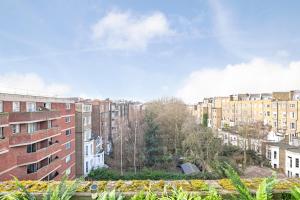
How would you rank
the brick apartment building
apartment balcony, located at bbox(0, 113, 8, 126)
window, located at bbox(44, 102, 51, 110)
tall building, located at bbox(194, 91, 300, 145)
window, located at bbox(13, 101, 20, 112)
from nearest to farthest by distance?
1. apartment balcony, located at bbox(0, 113, 8, 126)
2. the brick apartment building
3. window, located at bbox(13, 101, 20, 112)
4. window, located at bbox(44, 102, 51, 110)
5. tall building, located at bbox(194, 91, 300, 145)

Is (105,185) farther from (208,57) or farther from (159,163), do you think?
(159,163)

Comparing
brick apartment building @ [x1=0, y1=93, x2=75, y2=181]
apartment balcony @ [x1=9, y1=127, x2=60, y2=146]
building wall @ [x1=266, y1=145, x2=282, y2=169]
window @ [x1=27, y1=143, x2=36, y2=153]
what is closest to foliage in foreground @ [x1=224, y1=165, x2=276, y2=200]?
brick apartment building @ [x1=0, y1=93, x2=75, y2=181]

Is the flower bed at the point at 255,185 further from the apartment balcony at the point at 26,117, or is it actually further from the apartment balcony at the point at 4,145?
the apartment balcony at the point at 26,117

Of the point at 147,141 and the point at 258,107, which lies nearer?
the point at 147,141

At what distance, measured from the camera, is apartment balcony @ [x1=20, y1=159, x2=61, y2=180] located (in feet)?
58.2

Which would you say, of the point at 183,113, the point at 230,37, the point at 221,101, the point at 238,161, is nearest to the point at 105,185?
the point at 230,37

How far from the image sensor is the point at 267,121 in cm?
5147

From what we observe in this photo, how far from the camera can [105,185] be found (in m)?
3.93

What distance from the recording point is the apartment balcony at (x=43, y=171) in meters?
17.8

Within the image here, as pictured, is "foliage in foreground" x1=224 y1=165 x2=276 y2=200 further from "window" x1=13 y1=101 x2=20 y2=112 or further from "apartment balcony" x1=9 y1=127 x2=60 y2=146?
"window" x1=13 y1=101 x2=20 y2=112

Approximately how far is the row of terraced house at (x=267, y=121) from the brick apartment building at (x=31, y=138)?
24580 mm

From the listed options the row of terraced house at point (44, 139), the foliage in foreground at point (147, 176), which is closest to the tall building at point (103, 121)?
the row of terraced house at point (44, 139)

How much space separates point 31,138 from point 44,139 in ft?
8.14

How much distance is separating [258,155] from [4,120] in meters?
30.7
